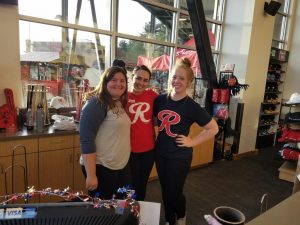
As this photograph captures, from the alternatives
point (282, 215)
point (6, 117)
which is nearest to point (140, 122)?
point (282, 215)

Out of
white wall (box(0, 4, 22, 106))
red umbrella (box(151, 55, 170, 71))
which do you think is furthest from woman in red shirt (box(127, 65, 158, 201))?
red umbrella (box(151, 55, 170, 71))

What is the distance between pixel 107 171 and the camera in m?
1.57

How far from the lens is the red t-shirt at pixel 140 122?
1.82m

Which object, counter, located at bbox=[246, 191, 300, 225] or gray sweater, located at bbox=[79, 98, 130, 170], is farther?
gray sweater, located at bbox=[79, 98, 130, 170]

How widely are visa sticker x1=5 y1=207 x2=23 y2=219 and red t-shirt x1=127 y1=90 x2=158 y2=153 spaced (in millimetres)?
1233

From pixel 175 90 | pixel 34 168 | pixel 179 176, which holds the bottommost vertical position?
pixel 34 168

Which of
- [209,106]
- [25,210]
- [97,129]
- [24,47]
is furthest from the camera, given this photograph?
[209,106]

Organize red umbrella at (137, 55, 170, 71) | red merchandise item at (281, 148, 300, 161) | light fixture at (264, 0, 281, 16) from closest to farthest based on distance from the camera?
red merchandise item at (281, 148, 300, 161) → red umbrella at (137, 55, 170, 71) → light fixture at (264, 0, 281, 16)

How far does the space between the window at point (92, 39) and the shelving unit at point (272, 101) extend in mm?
2105

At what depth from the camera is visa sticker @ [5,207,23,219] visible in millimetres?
573

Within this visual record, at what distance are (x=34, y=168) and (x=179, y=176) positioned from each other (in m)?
1.35

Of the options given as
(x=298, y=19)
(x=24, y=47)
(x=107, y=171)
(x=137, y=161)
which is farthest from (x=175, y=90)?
(x=298, y=19)

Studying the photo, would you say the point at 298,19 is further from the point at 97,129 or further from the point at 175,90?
the point at 97,129

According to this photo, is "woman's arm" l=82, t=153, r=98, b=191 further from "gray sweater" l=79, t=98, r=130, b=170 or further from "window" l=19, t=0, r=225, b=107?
"window" l=19, t=0, r=225, b=107
